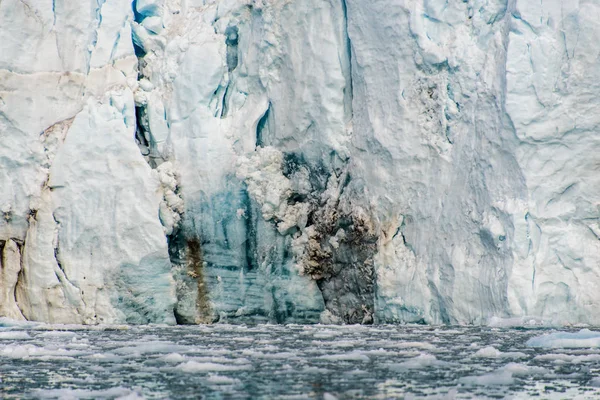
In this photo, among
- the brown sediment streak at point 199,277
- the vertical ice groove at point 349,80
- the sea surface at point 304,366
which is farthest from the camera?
the brown sediment streak at point 199,277

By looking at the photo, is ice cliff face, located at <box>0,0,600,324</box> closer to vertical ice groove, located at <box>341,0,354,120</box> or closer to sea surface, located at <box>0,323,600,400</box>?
vertical ice groove, located at <box>341,0,354,120</box>

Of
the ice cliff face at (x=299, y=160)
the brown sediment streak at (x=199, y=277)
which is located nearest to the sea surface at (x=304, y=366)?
the ice cliff face at (x=299, y=160)

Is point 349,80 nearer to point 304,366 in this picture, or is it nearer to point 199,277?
point 199,277

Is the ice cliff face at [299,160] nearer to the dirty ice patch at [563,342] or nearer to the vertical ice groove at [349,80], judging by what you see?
the vertical ice groove at [349,80]

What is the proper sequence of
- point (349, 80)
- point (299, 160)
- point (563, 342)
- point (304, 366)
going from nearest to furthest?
1. point (304, 366)
2. point (563, 342)
3. point (349, 80)
4. point (299, 160)

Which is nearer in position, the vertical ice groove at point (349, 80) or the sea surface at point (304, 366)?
the sea surface at point (304, 366)

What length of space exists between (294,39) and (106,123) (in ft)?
9.80

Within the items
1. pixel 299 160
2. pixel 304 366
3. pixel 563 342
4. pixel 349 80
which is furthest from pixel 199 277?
pixel 304 366

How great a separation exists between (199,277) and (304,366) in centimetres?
670

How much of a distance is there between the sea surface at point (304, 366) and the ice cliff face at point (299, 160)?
1837 mm

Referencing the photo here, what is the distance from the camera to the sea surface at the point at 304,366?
4.91 metres

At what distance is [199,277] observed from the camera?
12594mm

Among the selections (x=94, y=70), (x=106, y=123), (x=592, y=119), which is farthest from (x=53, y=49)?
(x=592, y=119)

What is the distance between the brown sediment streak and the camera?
1259cm
